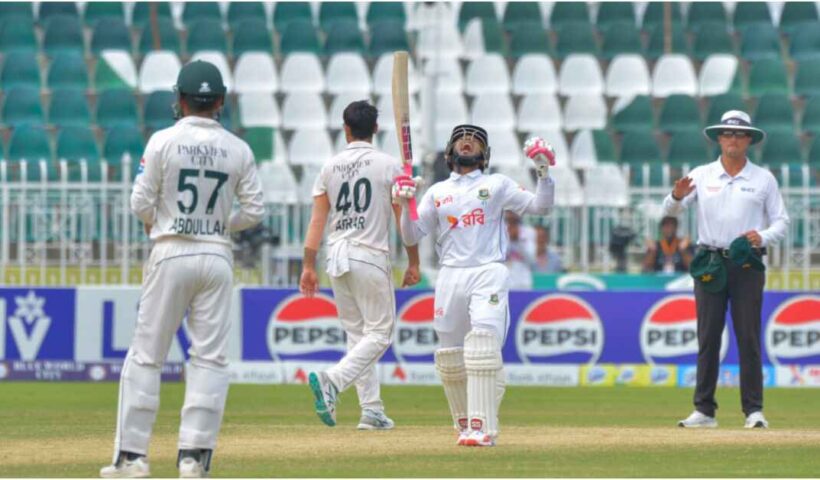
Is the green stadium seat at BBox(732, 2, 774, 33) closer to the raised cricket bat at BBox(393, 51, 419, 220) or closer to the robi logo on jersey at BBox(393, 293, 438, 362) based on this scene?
the robi logo on jersey at BBox(393, 293, 438, 362)

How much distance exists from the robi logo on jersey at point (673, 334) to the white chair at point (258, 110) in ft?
34.7

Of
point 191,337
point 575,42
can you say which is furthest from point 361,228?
point 575,42

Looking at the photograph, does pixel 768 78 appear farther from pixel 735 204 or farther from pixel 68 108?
pixel 735 204

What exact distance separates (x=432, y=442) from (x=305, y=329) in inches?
343

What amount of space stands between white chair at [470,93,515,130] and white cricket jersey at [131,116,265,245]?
19.4 metres

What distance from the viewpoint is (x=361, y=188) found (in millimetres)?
10672

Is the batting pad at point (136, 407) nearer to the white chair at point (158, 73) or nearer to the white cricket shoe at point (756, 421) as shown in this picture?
the white cricket shoe at point (756, 421)

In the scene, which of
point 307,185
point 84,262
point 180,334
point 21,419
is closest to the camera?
point 21,419

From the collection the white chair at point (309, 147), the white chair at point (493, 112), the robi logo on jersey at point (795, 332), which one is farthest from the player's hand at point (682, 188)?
the white chair at point (493, 112)

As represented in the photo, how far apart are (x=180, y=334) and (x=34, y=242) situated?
10.8 feet

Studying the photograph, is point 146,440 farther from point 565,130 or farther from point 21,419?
point 565,130

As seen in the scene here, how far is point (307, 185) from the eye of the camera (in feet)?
A: 71.9

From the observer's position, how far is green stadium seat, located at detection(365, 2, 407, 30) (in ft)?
98.8

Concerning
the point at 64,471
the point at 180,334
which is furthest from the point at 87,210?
the point at 64,471
